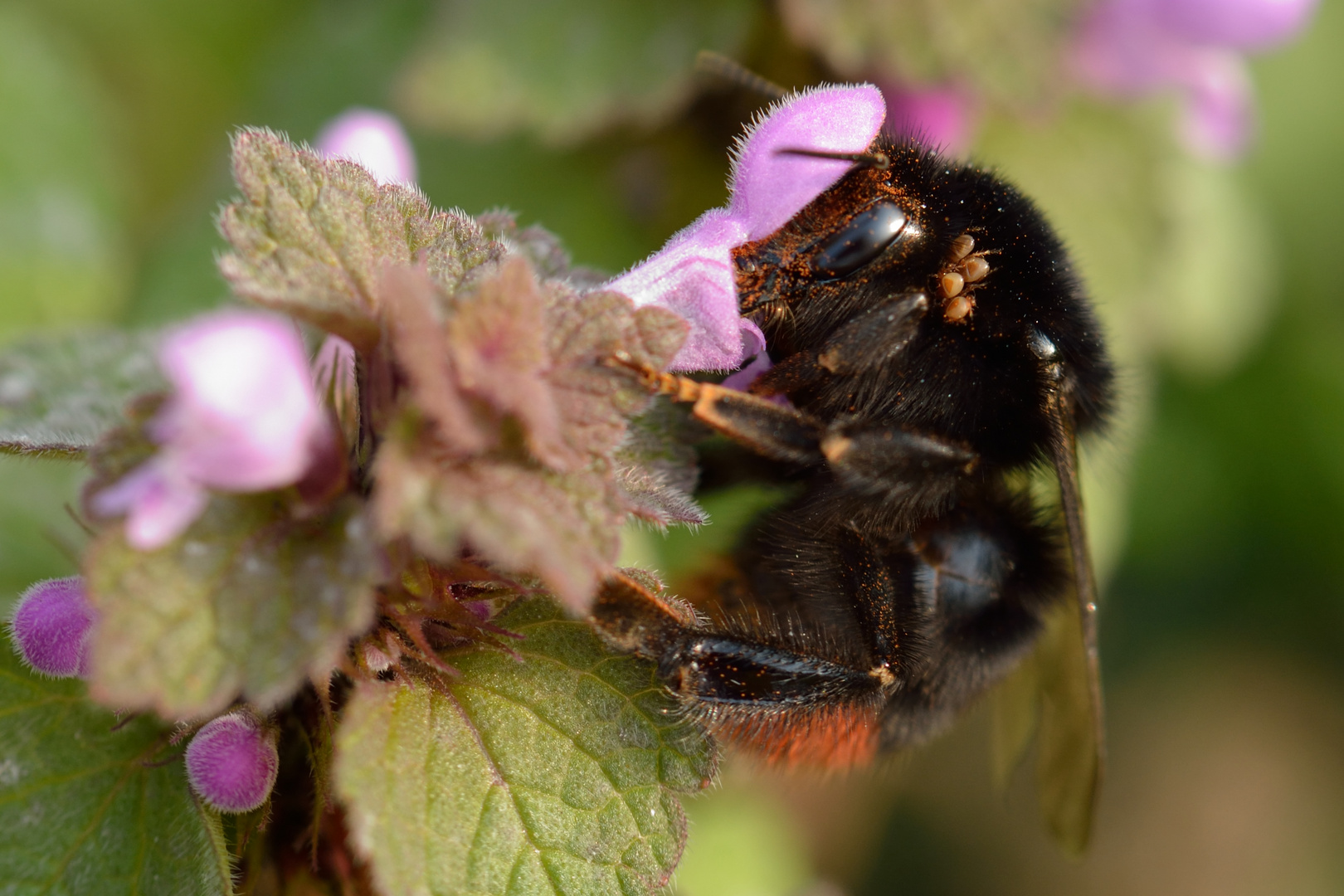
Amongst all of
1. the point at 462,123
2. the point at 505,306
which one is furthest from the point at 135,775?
the point at 462,123

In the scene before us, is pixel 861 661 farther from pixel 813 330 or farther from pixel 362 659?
pixel 362 659

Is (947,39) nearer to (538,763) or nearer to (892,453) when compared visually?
(892,453)

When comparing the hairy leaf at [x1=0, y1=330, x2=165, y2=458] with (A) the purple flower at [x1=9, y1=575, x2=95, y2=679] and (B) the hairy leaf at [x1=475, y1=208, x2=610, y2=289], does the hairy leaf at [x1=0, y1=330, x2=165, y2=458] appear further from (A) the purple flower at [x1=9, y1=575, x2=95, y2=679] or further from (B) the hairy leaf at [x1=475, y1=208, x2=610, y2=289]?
(B) the hairy leaf at [x1=475, y1=208, x2=610, y2=289]

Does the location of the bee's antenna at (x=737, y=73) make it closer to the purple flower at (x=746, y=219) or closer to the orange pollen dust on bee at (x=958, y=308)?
the purple flower at (x=746, y=219)

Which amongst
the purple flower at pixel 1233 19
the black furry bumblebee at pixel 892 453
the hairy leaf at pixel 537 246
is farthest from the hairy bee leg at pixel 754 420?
the purple flower at pixel 1233 19

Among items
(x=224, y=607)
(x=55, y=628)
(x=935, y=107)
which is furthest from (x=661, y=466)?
(x=935, y=107)

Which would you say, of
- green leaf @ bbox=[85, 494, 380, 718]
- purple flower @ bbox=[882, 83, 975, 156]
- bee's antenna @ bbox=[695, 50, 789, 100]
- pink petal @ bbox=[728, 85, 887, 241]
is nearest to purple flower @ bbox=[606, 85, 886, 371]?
pink petal @ bbox=[728, 85, 887, 241]

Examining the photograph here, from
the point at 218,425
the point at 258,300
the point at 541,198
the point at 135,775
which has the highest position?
the point at 541,198
